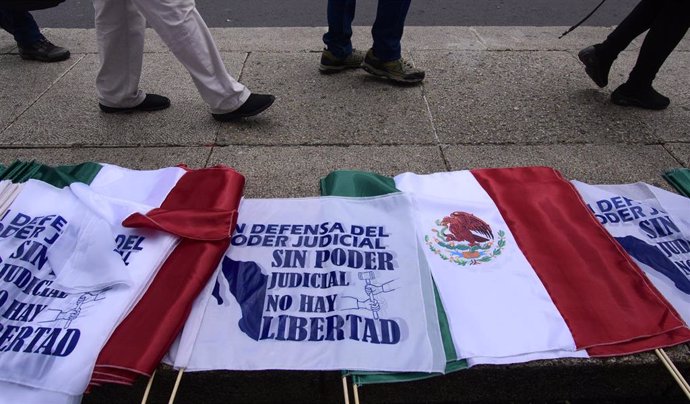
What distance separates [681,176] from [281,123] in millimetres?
2221

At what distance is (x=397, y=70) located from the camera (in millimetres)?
3346

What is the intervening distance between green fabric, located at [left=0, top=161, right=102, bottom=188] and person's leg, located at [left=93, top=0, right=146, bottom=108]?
830 mm

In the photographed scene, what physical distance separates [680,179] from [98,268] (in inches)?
106

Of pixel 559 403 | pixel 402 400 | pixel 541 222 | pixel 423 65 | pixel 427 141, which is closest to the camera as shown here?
pixel 402 400

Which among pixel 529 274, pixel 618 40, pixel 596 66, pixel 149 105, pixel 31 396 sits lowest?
pixel 149 105

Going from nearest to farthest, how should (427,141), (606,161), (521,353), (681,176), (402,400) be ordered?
1. (521,353)
2. (402,400)
3. (681,176)
4. (606,161)
5. (427,141)

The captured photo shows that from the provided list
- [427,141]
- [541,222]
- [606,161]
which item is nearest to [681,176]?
[606,161]

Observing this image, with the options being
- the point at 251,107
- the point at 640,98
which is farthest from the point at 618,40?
the point at 251,107

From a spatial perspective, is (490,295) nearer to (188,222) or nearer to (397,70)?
(188,222)

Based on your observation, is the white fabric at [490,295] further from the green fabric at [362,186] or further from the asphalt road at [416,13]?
the asphalt road at [416,13]

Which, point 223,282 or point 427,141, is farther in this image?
point 427,141

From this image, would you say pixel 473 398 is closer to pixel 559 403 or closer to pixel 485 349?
pixel 485 349

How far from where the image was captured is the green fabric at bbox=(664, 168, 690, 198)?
7.62 feet

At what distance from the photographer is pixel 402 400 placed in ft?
5.58
